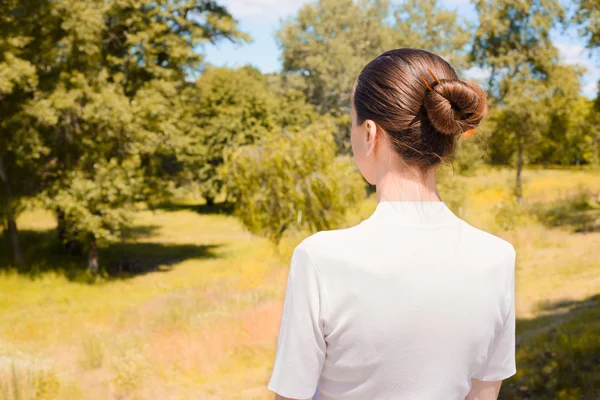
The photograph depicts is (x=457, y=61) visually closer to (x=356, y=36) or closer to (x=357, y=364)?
(x=356, y=36)

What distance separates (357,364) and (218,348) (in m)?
8.06

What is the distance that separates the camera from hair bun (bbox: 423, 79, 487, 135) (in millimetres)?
1292

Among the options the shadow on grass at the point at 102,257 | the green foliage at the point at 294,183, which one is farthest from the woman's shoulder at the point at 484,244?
the shadow on grass at the point at 102,257

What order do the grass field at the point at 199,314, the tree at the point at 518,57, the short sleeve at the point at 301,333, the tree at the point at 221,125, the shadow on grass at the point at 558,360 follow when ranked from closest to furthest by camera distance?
the short sleeve at the point at 301,333 < the shadow on grass at the point at 558,360 < the grass field at the point at 199,314 < the tree at the point at 518,57 < the tree at the point at 221,125

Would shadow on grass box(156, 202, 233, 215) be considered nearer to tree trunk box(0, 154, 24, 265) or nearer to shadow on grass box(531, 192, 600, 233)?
tree trunk box(0, 154, 24, 265)

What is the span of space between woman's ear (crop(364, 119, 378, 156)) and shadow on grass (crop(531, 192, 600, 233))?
22090 millimetres

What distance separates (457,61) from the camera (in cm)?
3847

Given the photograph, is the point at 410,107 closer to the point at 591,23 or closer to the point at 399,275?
the point at 399,275

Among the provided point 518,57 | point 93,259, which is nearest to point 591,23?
point 518,57

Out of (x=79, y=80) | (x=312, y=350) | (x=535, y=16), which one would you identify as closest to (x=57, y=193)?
(x=79, y=80)

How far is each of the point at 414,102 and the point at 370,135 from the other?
13 centimetres

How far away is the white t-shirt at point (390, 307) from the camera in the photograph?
1217 millimetres

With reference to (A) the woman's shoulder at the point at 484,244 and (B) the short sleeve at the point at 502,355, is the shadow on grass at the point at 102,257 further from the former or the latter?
(A) the woman's shoulder at the point at 484,244

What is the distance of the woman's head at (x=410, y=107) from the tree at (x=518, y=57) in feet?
86.7
